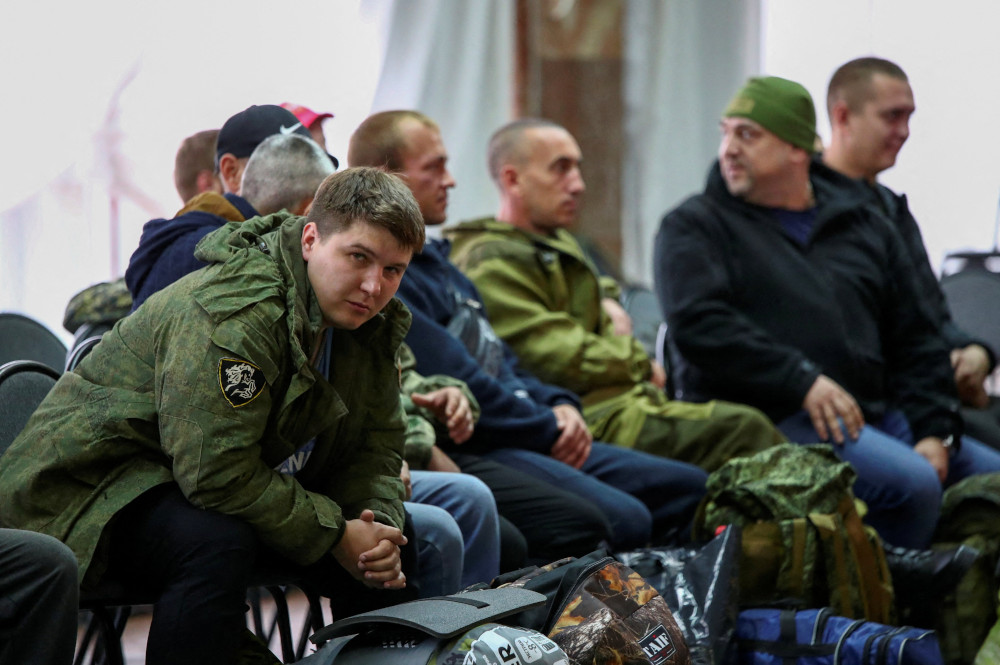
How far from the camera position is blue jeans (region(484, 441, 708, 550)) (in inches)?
97.2

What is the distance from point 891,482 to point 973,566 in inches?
10.3

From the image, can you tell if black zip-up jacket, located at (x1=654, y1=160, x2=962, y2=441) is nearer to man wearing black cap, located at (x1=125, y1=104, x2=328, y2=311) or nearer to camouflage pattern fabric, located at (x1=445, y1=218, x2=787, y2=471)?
camouflage pattern fabric, located at (x1=445, y1=218, x2=787, y2=471)

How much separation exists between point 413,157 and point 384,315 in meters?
0.93

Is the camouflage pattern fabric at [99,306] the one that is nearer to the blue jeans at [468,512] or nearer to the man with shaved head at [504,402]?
the man with shaved head at [504,402]

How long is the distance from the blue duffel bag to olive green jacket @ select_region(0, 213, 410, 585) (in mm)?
995

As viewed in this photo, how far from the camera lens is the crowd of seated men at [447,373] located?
5.06ft

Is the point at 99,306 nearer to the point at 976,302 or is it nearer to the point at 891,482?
the point at 891,482

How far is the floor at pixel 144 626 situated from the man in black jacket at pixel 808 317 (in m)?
1.32

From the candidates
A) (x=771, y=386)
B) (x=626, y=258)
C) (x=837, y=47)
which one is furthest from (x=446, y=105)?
(x=771, y=386)

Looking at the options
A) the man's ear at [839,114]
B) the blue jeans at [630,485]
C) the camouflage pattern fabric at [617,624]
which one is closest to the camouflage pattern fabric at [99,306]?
the blue jeans at [630,485]

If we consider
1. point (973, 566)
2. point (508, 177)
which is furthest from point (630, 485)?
point (508, 177)

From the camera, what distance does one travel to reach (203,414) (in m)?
1.52

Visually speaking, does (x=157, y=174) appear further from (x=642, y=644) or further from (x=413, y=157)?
(x=642, y=644)

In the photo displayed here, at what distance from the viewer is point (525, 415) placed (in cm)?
252
